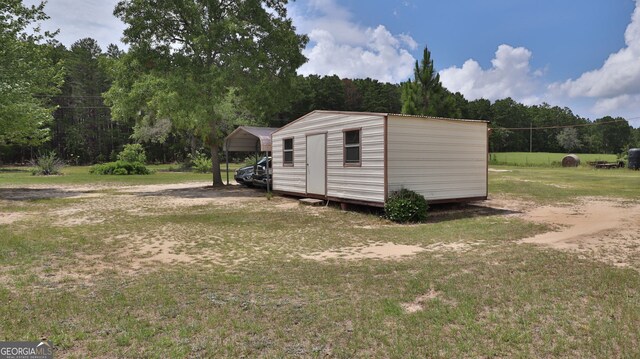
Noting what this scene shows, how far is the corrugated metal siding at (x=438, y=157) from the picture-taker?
10.4 meters

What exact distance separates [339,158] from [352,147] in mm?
624

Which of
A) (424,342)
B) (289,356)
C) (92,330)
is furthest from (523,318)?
(92,330)

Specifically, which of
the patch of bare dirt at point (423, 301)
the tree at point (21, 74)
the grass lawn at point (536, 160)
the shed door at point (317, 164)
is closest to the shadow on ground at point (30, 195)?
the tree at point (21, 74)

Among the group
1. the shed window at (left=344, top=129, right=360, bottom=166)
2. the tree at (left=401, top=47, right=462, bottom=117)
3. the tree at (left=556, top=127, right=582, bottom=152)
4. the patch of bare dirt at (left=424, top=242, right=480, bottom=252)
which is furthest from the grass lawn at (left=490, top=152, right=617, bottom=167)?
the patch of bare dirt at (left=424, top=242, right=480, bottom=252)

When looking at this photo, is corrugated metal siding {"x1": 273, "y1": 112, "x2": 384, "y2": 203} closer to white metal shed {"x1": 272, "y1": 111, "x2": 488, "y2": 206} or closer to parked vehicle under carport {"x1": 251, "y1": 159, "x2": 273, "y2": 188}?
white metal shed {"x1": 272, "y1": 111, "x2": 488, "y2": 206}

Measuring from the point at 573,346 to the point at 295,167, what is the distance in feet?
36.6

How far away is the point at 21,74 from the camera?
14867 mm

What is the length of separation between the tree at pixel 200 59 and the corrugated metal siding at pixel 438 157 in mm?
8036

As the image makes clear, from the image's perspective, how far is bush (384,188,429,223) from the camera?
9508mm

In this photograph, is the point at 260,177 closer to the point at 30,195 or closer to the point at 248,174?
the point at 248,174

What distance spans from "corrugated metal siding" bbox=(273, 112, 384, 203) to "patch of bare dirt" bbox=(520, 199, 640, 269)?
3663 millimetres

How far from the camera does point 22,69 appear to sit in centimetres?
1492

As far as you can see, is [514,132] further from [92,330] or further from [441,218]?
[92,330]

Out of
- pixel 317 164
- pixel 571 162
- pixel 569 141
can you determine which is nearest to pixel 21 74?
pixel 317 164
